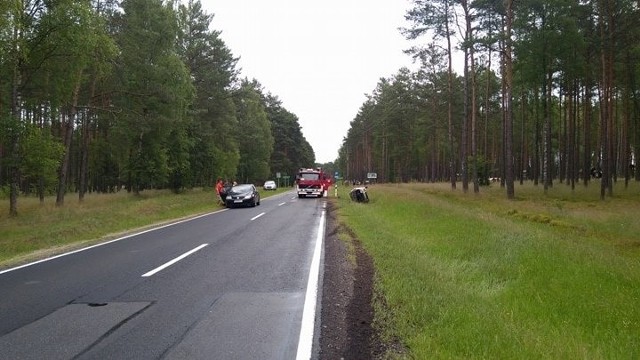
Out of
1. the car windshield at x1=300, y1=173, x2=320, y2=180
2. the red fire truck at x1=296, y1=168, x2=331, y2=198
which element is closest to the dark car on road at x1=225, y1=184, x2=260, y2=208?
the red fire truck at x1=296, y1=168, x2=331, y2=198

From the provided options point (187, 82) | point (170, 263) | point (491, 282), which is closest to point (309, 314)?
point (491, 282)

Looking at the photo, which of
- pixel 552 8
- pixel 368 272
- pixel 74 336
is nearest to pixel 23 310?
pixel 74 336

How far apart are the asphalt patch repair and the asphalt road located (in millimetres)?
354

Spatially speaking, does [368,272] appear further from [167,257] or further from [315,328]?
[167,257]

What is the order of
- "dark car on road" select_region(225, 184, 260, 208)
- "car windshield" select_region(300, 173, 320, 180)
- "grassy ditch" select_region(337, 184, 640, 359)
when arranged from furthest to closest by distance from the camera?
"car windshield" select_region(300, 173, 320, 180) < "dark car on road" select_region(225, 184, 260, 208) < "grassy ditch" select_region(337, 184, 640, 359)

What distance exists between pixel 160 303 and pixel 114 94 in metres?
29.9

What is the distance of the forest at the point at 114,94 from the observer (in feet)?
66.0

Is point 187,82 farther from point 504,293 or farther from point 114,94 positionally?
point 504,293

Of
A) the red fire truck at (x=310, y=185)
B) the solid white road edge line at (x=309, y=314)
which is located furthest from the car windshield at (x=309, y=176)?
the solid white road edge line at (x=309, y=314)

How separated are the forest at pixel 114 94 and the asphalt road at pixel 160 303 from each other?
11.1 m

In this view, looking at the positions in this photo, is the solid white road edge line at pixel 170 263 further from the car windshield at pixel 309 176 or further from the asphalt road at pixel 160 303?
the car windshield at pixel 309 176

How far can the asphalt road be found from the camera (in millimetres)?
5230

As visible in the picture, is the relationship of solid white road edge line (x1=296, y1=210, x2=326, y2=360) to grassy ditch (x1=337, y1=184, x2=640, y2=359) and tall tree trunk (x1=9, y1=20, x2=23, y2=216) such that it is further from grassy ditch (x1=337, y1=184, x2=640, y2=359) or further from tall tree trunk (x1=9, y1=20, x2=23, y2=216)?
tall tree trunk (x1=9, y1=20, x2=23, y2=216)

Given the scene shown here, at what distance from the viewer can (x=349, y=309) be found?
6.70m
